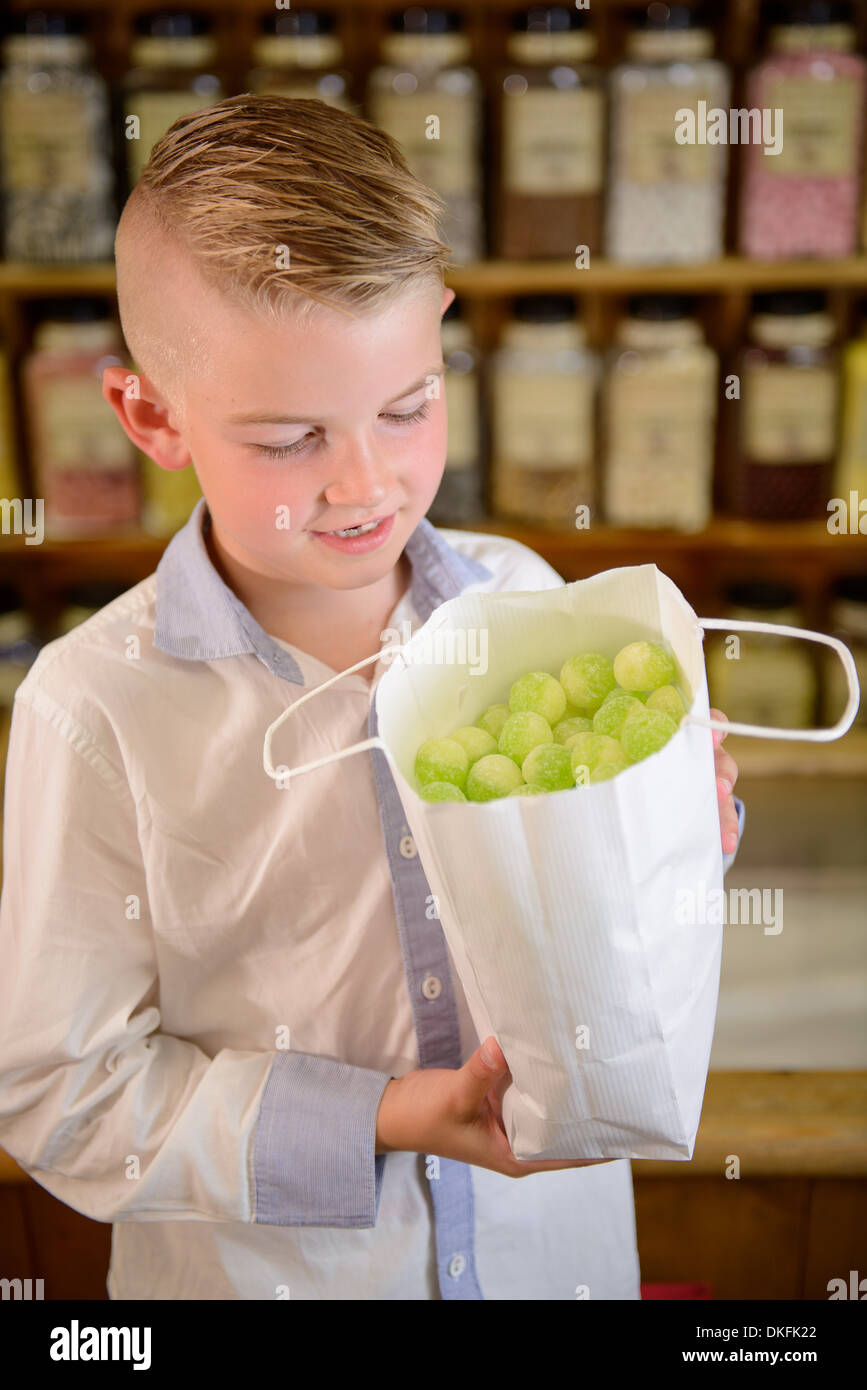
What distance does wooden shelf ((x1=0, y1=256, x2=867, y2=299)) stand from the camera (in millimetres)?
1456

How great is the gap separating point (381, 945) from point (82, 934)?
0.58ft

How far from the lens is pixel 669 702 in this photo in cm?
57

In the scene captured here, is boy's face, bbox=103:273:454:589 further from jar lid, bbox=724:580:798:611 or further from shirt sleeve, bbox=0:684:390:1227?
jar lid, bbox=724:580:798:611

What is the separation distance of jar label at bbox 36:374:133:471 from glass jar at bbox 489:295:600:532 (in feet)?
1.51

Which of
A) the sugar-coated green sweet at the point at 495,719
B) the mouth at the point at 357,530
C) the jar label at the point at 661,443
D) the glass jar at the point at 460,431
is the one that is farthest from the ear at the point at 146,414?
the jar label at the point at 661,443

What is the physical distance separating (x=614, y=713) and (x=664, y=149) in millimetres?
1043

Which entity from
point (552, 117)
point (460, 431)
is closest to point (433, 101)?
point (552, 117)

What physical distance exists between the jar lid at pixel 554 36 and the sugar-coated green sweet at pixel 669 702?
Result: 1.08 meters

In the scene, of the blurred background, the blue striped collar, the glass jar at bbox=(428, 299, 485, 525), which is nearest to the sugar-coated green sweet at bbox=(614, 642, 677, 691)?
the blue striped collar

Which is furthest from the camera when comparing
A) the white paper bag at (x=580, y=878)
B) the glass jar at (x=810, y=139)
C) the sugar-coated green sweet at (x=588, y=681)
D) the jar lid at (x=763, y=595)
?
the jar lid at (x=763, y=595)

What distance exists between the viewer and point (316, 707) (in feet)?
2.43

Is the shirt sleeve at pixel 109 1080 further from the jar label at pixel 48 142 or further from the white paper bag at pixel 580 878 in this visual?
the jar label at pixel 48 142

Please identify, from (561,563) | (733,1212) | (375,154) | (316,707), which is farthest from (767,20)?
(733,1212)

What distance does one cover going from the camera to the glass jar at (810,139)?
137 cm
